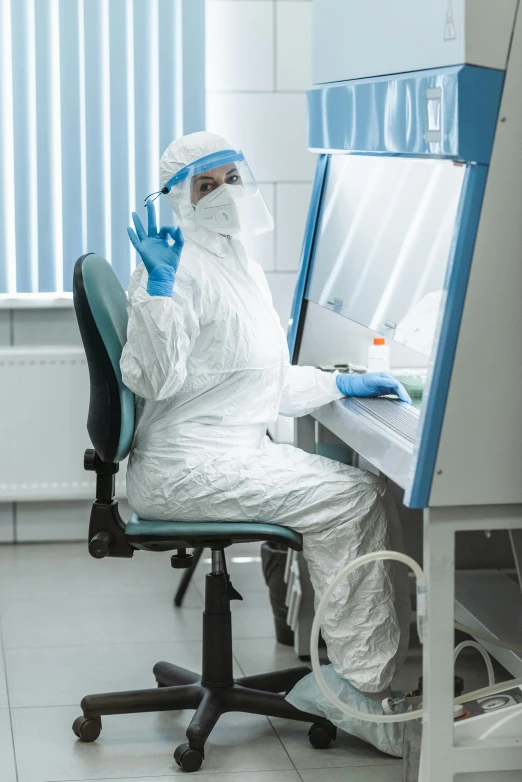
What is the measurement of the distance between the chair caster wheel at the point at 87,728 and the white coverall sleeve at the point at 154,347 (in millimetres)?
716

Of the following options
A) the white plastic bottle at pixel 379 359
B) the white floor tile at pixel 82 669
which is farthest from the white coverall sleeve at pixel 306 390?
the white floor tile at pixel 82 669

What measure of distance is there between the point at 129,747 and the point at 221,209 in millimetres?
1154

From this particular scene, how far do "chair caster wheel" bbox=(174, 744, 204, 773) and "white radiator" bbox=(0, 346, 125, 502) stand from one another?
5.22 ft

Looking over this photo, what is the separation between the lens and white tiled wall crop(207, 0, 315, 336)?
3561mm

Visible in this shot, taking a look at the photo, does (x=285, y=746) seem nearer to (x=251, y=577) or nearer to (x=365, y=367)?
(x=365, y=367)

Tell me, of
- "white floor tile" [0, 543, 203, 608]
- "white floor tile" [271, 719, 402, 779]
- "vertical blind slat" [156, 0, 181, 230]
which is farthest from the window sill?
"white floor tile" [271, 719, 402, 779]

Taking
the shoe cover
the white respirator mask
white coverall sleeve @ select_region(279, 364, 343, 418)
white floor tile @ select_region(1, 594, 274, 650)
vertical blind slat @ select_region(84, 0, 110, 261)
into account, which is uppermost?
vertical blind slat @ select_region(84, 0, 110, 261)

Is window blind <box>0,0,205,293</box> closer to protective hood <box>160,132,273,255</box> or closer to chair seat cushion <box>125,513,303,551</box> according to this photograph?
protective hood <box>160,132,273,255</box>

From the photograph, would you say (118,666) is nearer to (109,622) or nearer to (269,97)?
(109,622)

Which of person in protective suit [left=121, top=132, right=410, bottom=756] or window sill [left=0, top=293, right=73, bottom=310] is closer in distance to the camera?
person in protective suit [left=121, top=132, right=410, bottom=756]

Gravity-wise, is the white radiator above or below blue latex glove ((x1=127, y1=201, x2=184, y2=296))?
below

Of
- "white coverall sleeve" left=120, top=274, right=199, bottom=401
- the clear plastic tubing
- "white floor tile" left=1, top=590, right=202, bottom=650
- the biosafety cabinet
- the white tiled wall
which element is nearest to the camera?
the biosafety cabinet

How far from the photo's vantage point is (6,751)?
2.20 meters

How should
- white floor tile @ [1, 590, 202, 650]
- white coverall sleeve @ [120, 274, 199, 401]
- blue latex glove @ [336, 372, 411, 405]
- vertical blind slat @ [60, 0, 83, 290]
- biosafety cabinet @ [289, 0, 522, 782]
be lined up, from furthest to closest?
vertical blind slat @ [60, 0, 83, 290] → white floor tile @ [1, 590, 202, 650] → blue latex glove @ [336, 372, 411, 405] → white coverall sleeve @ [120, 274, 199, 401] → biosafety cabinet @ [289, 0, 522, 782]
